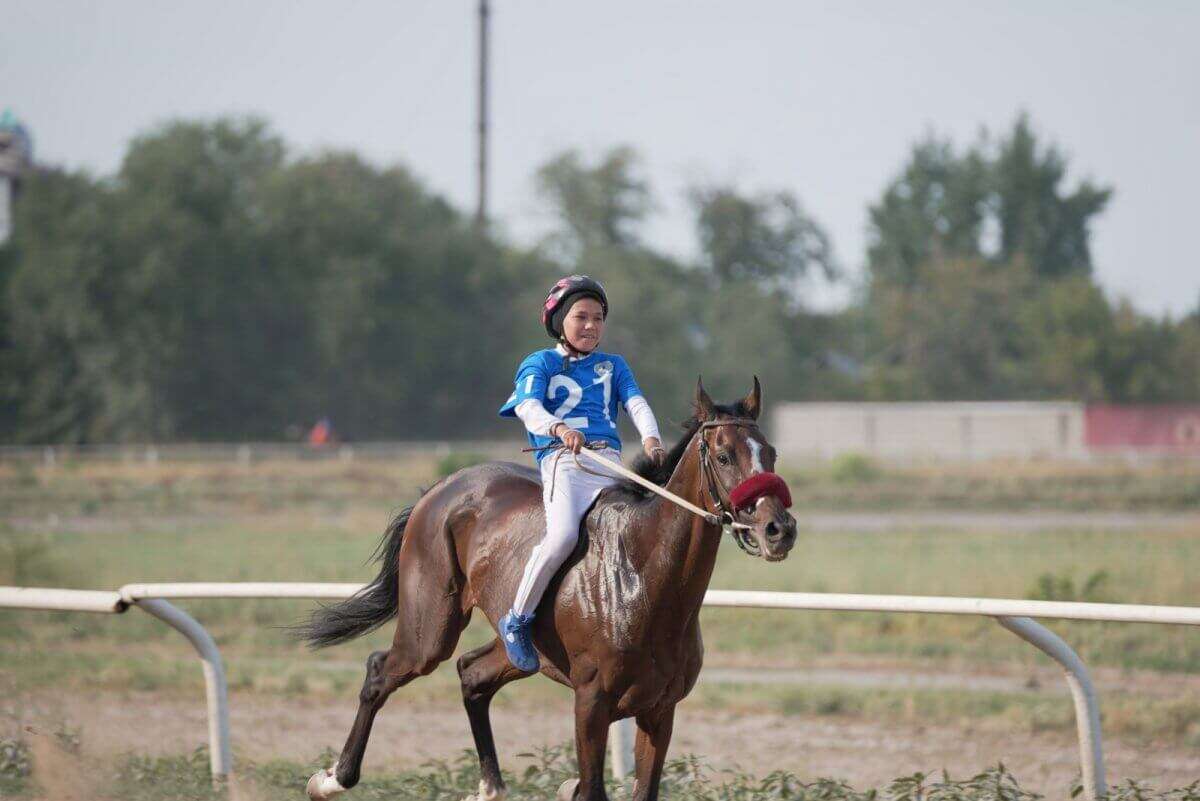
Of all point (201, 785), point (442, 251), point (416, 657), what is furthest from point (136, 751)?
point (442, 251)

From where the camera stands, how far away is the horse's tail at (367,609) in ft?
22.9

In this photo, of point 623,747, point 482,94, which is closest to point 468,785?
point 623,747

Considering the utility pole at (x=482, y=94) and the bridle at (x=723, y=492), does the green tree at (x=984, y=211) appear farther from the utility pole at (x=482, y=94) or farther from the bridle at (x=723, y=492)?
the bridle at (x=723, y=492)

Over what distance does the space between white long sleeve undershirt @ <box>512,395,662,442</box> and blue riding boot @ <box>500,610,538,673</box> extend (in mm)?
746

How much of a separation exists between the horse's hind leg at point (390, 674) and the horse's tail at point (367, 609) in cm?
50

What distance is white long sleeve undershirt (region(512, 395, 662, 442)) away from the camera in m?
5.70

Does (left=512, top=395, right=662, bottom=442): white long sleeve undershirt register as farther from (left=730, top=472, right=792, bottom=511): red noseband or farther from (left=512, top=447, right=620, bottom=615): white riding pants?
(left=730, top=472, right=792, bottom=511): red noseband

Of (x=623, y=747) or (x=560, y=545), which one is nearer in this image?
(x=560, y=545)

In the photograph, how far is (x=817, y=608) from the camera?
638cm

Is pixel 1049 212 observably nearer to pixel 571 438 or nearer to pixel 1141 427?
pixel 1141 427

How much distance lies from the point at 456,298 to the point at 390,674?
5230cm

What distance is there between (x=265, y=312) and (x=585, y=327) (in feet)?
158

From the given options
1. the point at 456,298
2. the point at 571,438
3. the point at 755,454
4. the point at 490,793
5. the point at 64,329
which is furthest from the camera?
the point at 456,298

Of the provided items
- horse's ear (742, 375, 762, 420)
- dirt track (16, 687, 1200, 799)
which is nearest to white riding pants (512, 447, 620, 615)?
horse's ear (742, 375, 762, 420)
